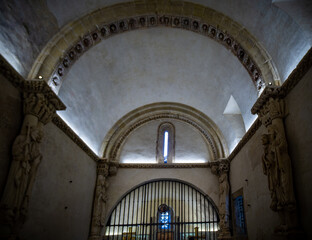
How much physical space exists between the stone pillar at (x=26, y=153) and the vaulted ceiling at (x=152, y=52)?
25.6 inches

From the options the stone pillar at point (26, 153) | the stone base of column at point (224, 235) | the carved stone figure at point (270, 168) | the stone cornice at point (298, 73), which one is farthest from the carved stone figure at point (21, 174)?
the stone base of column at point (224, 235)

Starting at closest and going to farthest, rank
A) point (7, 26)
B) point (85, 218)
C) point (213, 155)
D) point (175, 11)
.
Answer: point (7, 26) < point (175, 11) < point (85, 218) < point (213, 155)

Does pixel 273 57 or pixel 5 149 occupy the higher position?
pixel 273 57

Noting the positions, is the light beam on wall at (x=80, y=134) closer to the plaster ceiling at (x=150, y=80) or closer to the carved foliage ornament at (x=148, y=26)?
the plaster ceiling at (x=150, y=80)

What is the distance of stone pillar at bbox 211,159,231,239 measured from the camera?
10133 mm

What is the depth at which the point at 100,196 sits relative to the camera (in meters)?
10.7

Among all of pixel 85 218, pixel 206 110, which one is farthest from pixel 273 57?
pixel 85 218

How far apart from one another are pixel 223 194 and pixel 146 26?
24.2 ft

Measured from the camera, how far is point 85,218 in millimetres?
9828

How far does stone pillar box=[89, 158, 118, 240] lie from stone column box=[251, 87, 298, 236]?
7144mm

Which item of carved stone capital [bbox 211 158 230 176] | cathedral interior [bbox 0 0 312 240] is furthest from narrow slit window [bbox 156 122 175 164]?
carved stone capital [bbox 211 158 230 176]

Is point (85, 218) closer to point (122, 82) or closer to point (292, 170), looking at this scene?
point (122, 82)

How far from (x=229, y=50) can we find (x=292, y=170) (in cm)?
430

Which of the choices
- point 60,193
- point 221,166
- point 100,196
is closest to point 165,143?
point 221,166
